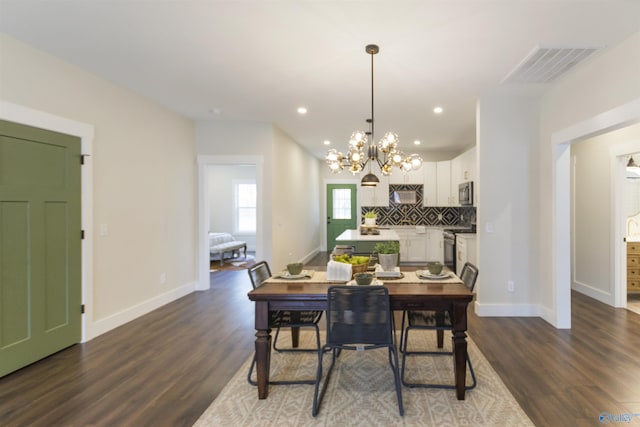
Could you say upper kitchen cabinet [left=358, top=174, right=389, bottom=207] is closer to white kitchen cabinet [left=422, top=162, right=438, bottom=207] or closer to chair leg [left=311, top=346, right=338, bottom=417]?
white kitchen cabinet [left=422, top=162, right=438, bottom=207]

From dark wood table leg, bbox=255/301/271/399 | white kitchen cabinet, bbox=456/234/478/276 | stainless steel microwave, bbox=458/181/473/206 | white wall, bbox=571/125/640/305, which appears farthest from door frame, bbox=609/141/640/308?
dark wood table leg, bbox=255/301/271/399

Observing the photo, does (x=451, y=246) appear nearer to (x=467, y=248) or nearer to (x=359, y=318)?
(x=467, y=248)

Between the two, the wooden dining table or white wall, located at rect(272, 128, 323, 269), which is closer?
the wooden dining table

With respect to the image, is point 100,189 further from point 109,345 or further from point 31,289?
point 109,345

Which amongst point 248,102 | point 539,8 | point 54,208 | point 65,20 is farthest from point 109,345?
point 539,8

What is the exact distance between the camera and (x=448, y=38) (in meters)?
2.71

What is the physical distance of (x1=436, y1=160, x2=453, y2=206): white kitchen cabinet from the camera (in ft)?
25.2

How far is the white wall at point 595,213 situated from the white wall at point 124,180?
19.5 ft

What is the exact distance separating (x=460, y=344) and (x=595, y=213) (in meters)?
4.01

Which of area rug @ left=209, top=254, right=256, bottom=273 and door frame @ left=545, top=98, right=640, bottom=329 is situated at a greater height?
door frame @ left=545, top=98, right=640, bottom=329

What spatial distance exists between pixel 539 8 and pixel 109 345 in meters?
4.55

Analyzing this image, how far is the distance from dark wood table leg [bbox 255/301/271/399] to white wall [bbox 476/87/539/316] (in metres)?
2.90

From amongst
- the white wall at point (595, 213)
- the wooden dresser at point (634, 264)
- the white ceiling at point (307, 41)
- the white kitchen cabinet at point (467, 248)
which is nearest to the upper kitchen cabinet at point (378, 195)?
the white kitchen cabinet at point (467, 248)

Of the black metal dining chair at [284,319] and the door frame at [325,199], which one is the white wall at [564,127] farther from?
the door frame at [325,199]
